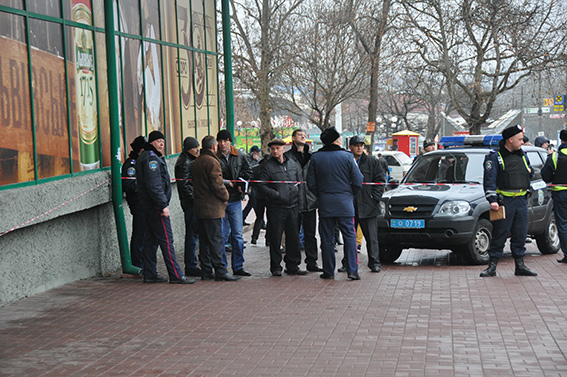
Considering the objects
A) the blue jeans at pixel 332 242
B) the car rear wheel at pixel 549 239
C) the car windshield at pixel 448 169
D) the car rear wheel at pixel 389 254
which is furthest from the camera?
the car rear wheel at pixel 549 239

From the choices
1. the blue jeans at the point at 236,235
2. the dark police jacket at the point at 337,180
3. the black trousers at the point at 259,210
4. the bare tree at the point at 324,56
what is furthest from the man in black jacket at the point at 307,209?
the bare tree at the point at 324,56

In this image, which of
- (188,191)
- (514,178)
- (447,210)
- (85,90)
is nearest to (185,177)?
(188,191)

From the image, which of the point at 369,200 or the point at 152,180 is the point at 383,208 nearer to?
the point at 369,200

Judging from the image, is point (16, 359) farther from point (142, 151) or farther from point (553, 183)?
point (553, 183)

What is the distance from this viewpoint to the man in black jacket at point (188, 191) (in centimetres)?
1097

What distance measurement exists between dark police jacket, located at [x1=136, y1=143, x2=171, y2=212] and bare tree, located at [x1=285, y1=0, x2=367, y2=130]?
1998cm

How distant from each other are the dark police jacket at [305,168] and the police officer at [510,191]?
7.45 ft

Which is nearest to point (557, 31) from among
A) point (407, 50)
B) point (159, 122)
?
point (407, 50)

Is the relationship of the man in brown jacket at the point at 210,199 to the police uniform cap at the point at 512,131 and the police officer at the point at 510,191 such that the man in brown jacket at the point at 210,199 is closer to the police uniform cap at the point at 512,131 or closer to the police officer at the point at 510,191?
the police officer at the point at 510,191

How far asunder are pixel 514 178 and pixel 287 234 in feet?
9.95

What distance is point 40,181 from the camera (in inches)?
388

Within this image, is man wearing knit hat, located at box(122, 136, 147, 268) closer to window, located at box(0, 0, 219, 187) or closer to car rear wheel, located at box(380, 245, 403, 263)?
window, located at box(0, 0, 219, 187)

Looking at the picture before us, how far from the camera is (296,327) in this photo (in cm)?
761

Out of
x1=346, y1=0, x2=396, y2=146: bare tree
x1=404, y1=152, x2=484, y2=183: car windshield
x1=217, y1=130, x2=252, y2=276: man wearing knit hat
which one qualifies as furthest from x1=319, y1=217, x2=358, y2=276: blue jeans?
x1=346, y1=0, x2=396, y2=146: bare tree
